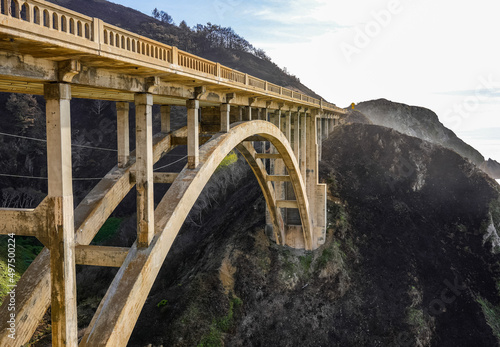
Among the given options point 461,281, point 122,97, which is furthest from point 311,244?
point 122,97

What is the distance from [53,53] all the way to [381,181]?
1531 inches

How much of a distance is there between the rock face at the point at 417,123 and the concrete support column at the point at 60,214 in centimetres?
8846

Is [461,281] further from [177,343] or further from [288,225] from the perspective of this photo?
[177,343]

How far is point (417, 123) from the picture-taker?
93.8 m

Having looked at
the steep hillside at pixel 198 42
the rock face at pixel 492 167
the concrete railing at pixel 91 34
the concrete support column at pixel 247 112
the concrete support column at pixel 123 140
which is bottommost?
the rock face at pixel 492 167

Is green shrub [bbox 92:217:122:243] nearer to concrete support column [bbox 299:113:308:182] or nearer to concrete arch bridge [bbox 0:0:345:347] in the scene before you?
concrete support column [bbox 299:113:308:182]

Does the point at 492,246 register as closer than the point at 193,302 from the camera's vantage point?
No

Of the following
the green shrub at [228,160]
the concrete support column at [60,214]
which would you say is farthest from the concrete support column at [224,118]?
the green shrub at [228,160]

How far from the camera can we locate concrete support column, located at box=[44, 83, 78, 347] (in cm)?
685

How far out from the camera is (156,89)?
10.3 metres

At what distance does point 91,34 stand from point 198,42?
292ft

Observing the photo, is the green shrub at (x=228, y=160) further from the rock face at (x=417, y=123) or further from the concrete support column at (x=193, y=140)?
the rock face at (x=417, y=123)

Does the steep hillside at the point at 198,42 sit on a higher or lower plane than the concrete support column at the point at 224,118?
higher

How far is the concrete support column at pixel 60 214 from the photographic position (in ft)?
22.5
